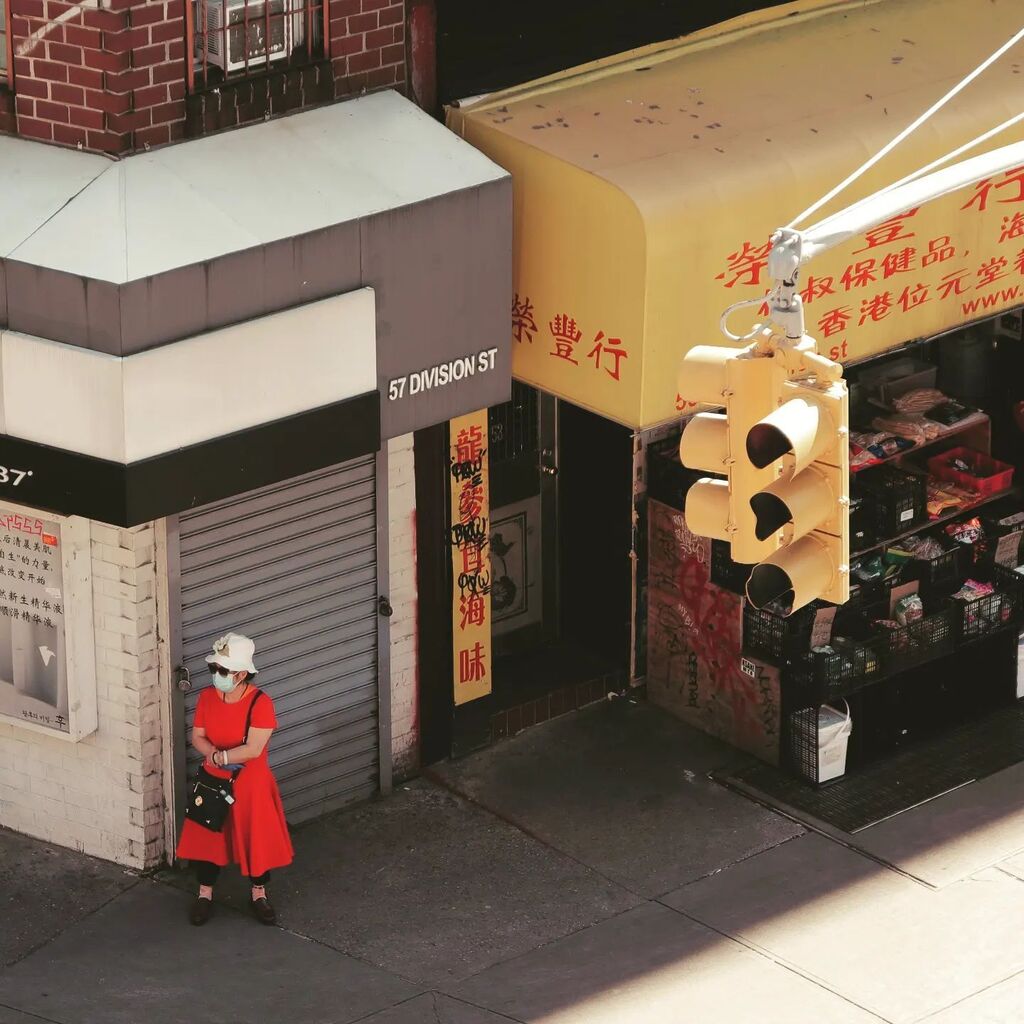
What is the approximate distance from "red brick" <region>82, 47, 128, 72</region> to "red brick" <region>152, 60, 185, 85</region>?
0.22m

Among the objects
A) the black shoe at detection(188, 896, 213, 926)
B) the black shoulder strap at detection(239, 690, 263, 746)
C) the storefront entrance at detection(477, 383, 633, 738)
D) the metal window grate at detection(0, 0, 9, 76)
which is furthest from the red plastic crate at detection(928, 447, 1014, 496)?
the metal window grate at detection(0, 0, 9, 76)

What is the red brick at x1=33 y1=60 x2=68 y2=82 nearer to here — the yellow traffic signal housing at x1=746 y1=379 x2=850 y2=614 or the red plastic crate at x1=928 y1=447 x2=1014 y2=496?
the yellow traffic signal housing at x1=746 y1=379 x2=850 y2=614

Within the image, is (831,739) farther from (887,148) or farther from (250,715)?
(887,148)

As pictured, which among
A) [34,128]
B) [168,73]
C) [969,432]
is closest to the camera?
[168,73]

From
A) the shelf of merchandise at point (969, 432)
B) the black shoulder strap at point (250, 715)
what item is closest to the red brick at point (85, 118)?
the black shoulder strap at point (250, 715)

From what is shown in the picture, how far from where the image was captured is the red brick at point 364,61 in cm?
1137

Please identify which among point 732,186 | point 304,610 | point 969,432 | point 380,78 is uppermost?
point 380,78

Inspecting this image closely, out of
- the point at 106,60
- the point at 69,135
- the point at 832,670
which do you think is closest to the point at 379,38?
the point at 106,60

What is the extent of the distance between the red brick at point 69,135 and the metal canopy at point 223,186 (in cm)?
7

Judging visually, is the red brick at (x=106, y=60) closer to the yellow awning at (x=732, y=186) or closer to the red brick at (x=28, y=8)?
the red brick at (x=28, y=8)

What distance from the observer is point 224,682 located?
1096 centimetres

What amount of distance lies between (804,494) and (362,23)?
5.34m

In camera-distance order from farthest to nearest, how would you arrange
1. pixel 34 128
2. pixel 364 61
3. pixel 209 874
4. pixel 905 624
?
1. pixel 905 624
2. pixel 364 61
3. pixel 209 874
4. pixel 34 128

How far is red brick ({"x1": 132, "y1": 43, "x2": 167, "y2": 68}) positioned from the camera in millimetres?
10336
